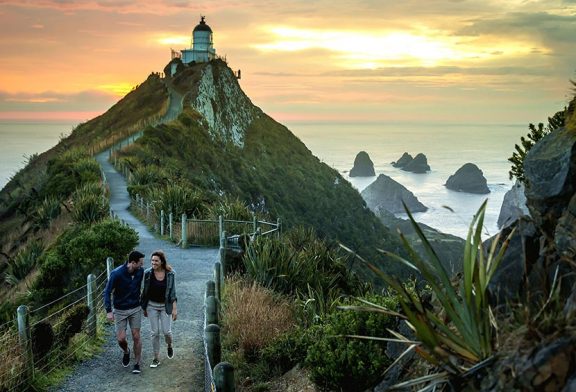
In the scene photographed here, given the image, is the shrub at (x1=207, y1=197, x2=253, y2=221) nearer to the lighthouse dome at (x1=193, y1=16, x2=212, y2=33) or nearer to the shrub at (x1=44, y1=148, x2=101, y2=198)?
the shrub at (x1=44, y1=148, x2=101, y2=198)

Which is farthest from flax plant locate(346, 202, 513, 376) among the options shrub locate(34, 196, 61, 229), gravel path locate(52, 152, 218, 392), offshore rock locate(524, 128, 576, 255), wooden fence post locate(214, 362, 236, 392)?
shrub locate(34, 196, 61, 229)

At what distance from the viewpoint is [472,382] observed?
15.6ft

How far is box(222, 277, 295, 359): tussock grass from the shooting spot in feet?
33.0

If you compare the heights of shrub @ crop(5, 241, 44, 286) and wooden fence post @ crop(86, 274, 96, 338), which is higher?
wooden fence post @ crop(86, 274, 96, 338)

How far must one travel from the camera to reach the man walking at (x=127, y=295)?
9188 mm

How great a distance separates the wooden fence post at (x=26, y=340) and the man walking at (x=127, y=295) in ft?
3.70

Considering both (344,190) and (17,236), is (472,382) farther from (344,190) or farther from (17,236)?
(344,190)

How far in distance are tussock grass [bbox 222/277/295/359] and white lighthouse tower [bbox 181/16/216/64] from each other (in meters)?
87.9

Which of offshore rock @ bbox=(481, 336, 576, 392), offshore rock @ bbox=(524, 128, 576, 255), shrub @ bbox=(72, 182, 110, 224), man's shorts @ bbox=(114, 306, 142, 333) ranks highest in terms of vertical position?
offshore rock @ bbox=(524, 128, 576, 255)

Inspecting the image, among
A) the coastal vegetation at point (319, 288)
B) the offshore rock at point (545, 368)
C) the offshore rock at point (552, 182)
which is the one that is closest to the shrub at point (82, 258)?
the coastal vegetation at point (319, 288)

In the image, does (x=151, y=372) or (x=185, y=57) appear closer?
(x=151, y=372)

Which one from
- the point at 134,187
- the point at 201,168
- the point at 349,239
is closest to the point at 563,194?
the point at 134,187

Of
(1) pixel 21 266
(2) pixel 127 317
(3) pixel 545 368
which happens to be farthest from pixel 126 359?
(1) pixel 21 266

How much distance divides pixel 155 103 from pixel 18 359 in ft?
240
